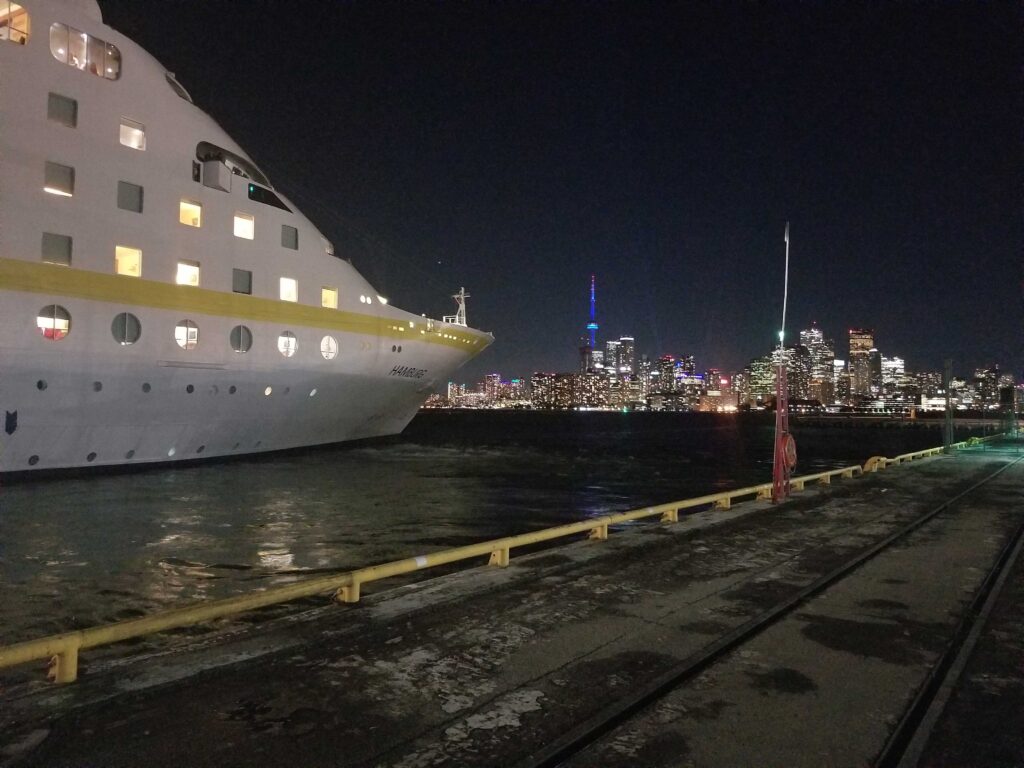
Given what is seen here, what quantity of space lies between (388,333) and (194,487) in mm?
11904

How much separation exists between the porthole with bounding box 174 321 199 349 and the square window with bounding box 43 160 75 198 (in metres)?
4.64

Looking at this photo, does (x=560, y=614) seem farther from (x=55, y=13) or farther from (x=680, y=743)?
(x=55, y=13)

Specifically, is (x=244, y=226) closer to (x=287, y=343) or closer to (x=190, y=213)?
(x=190, y=213)

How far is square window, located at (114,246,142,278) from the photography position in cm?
1967

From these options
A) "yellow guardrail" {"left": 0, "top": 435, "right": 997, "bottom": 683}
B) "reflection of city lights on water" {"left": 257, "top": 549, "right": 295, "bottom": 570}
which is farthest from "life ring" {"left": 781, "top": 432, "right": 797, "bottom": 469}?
"reflection of city lights on water" {"left": 257, "top": 549, "right": 295, "bottom": 570}

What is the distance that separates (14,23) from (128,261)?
7.14 metres

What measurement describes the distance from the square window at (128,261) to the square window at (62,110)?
12.2ft

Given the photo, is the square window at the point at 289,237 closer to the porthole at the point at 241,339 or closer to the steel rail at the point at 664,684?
the porthole at the point at 241,339

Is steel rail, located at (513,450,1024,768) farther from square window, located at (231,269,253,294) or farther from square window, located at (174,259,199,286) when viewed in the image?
square window, located at (231,269,253,294)

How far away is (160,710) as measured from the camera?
4.30 m

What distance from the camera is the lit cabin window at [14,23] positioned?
1872 centimetres

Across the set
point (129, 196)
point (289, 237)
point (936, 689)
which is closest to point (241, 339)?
point (289, 237)

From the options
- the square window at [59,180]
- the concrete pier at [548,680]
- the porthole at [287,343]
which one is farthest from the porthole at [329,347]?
the concrete pier at [548,680]

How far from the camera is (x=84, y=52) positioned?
19.9 metres
